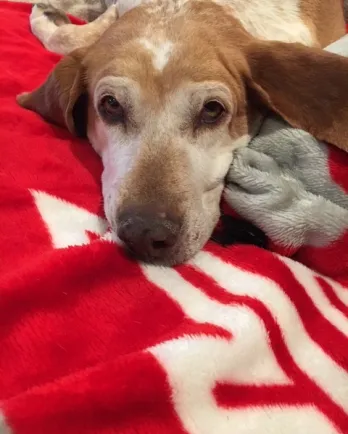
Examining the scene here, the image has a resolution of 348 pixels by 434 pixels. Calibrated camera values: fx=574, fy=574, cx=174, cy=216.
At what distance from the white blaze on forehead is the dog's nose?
1.43ft

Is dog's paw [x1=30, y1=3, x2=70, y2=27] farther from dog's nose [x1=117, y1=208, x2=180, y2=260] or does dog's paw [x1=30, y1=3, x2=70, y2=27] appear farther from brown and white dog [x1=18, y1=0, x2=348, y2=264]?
dog's nose [x1=117, y1=208, x2=180, y2=260]

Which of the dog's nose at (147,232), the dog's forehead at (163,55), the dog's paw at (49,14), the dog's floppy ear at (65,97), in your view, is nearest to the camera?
the dog's nose at (147,232)

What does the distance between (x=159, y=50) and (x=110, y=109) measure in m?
0.22

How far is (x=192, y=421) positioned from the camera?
944mm

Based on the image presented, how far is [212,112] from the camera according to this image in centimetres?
156

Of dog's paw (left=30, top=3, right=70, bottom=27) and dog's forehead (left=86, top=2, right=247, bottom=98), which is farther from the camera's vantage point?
dog's paw (left=30, top=3, right=70, bottom=27)

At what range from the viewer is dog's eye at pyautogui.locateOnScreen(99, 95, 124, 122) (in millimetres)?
1581

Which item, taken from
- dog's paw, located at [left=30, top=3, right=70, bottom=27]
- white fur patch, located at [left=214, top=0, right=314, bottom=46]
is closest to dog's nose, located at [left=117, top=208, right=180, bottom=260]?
white fur patch, located at [left=214, top=0, right=314, bottom=46]

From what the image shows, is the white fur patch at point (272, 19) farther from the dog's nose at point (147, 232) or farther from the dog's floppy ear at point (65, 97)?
the dog's nose at point (147, 232)

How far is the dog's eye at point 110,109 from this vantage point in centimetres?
158

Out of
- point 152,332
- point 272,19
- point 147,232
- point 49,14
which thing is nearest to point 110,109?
point 147,232

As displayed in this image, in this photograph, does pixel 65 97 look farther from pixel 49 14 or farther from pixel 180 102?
pixel 49 14

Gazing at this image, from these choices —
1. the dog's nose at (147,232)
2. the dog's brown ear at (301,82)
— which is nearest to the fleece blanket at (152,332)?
the dog's nose at (147,232)

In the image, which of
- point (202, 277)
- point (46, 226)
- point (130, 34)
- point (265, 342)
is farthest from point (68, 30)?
point (265, 342)
